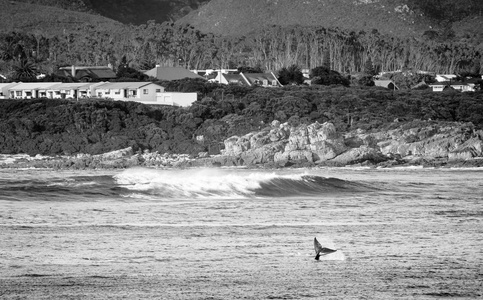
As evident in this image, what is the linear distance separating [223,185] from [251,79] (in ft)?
170

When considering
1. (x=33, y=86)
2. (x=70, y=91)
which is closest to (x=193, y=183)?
(x=70, y=91)

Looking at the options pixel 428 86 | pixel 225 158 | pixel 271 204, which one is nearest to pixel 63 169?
pixel 225 158

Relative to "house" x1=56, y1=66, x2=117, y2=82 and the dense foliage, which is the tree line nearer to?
"house" x1=56, y1=66, x2=117, y2=82

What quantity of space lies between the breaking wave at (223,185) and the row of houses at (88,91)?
103 feet

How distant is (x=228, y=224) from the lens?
67.9ft

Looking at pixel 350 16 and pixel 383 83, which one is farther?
pixel 350 16

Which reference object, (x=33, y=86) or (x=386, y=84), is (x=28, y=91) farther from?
(x=386, y=84)

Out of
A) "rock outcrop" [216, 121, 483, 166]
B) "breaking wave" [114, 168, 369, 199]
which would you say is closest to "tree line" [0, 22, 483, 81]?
"rock outcrop" [216, 121, 483, 166]

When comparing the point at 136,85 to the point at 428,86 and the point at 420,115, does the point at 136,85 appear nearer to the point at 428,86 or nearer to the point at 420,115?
the point at 420,115

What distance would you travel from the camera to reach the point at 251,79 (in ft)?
265

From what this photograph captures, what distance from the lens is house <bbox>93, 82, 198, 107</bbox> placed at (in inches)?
2379

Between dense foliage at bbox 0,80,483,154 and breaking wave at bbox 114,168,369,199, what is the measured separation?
1536cm

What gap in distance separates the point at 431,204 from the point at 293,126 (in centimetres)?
2338

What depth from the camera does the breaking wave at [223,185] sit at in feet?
92.5
